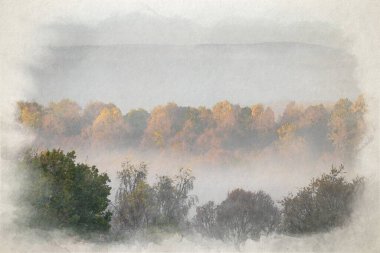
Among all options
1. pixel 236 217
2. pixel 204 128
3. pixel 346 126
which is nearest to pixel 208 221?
pixel 236 217

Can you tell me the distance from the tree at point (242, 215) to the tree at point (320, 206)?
29cm

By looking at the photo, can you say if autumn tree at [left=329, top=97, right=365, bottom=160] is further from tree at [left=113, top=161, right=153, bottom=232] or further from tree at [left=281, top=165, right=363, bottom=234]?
tree at [left=113, top=161, right=153, bottom=232]

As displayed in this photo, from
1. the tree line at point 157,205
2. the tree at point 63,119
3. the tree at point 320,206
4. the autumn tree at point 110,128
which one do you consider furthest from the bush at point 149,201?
the tree at point 320,206

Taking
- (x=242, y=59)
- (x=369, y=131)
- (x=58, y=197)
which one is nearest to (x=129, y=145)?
(x=58, y=197)

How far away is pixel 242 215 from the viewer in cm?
1005

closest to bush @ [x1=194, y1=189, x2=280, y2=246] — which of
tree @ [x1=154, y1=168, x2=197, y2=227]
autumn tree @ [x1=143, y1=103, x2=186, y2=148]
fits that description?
tree @ [x1=154, y1=168, x2=197, y2=227]

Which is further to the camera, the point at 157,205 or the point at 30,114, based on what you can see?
the point at 30,114

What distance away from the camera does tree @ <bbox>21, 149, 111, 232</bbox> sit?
9.92 meters

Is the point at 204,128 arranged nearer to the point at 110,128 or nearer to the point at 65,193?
the point at 110,128

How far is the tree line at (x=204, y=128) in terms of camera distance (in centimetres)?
1027

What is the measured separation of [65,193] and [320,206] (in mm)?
3335

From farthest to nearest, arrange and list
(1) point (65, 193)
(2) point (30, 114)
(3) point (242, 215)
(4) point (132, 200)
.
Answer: (2) point (30, 114) → (4) point (132, 200) → (3) point (242, 215) → (1) point (65, 193)

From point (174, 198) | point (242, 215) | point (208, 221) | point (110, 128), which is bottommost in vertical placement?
point (208, 221)

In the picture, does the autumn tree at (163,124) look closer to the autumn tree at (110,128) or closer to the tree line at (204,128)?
the tree line at (204,128)
